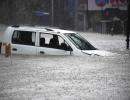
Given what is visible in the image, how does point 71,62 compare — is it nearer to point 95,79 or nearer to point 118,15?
point 95,79

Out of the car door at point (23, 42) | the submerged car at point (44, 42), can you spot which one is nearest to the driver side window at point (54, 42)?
the submerged car at point (44, 42)

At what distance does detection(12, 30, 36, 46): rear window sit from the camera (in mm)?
17781

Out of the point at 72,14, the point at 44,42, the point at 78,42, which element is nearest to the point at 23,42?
the point at 44,42

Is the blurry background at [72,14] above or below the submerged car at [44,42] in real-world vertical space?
below

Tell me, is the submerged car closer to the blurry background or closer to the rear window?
the rear window

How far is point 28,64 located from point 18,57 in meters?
2.13

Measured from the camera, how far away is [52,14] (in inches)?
2995

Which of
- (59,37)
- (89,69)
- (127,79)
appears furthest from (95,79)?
(59,37)

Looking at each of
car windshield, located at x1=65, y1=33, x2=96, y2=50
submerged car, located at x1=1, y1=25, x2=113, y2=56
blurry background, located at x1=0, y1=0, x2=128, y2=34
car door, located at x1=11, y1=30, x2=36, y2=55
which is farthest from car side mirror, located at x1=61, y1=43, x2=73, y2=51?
blurry background, located at x1=0, y1=0, x2=128, y2=34

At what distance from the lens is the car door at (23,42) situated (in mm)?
17688

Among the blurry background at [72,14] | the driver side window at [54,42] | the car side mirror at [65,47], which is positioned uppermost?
the driver side window at [54,42]

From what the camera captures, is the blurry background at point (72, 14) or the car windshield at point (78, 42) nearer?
the car windshield at point (78, 42)

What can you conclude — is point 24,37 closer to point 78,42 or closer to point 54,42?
point 54,42

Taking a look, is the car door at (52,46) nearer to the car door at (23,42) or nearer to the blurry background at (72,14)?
the car door at (23,42)
